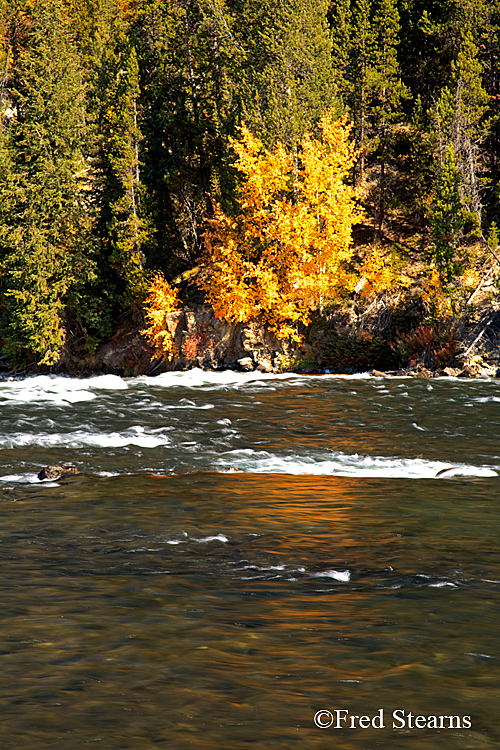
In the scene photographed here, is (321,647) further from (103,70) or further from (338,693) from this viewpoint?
(103,70)

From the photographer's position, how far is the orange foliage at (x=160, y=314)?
104 feet

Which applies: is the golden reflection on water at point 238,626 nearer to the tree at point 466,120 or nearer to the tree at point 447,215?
the tree at point 447,215

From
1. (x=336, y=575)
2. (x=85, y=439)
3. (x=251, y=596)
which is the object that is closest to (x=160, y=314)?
(x=85, y=439)

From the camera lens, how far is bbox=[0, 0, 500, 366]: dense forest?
3006 centimetres

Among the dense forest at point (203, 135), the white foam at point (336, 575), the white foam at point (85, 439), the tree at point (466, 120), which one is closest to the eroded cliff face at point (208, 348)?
the dense forest at point (203, 135)

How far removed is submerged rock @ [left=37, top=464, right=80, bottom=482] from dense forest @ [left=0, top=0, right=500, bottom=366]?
19816 mm

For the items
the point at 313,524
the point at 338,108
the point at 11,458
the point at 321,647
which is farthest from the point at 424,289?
the point at 321,647

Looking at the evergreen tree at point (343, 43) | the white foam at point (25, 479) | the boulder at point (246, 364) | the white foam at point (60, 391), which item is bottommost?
the boulder at point (246, 364)

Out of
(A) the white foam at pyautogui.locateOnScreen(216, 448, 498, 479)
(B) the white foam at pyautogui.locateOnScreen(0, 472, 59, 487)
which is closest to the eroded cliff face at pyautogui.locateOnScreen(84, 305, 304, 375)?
(A) the white foam at pyautogui.locateOnScreen(216, 448, 498, 479)

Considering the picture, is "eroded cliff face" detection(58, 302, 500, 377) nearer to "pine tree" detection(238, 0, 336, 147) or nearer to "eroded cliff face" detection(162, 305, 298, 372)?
"eroded cliff face" detection(162, 305, 298, 372)

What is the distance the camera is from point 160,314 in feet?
104

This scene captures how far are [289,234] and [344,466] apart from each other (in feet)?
60.7

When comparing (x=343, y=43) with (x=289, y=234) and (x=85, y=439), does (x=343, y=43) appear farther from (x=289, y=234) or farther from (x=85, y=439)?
(x=85, y=439)

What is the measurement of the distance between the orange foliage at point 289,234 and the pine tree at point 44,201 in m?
7.97
